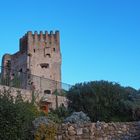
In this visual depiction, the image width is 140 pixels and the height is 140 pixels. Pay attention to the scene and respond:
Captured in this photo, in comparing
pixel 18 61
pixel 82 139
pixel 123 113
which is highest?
pixel 18 61

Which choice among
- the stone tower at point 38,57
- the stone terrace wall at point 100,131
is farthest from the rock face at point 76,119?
the stone tower at point 38,57

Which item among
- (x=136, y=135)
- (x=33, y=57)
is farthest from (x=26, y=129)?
(x=33, y=57)

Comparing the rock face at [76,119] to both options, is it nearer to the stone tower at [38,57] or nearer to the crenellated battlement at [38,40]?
the stone tower at [38,57]

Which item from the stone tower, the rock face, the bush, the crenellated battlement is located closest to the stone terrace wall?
the rock face

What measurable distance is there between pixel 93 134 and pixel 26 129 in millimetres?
2188

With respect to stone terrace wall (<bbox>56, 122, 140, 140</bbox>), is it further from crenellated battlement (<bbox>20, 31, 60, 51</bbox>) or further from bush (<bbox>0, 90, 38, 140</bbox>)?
crenellated battlement (<bbox>20, 31, 60, 51</bbox>)

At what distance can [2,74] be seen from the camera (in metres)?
26.0

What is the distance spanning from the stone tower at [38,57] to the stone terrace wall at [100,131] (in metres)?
38.4

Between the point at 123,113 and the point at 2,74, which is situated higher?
the point at 2,74

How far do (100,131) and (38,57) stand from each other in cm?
4302

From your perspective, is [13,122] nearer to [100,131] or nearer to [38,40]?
[100,131]

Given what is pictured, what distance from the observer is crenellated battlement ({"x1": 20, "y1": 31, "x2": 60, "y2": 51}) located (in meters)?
58.2

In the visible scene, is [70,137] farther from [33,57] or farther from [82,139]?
[33,57]

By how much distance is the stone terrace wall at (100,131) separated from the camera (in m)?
14.2
